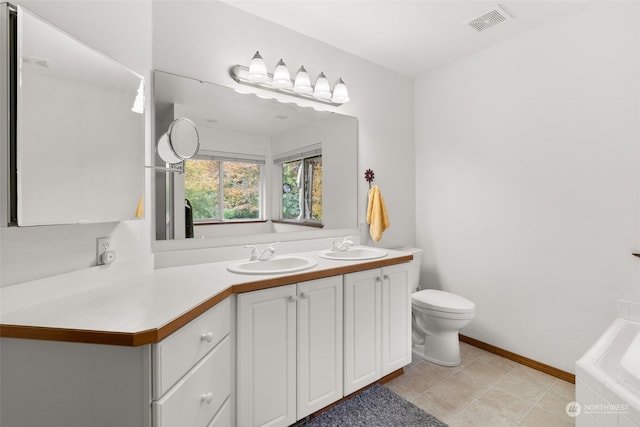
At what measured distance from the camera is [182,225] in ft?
5.91

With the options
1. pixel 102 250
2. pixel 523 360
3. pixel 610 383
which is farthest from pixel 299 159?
pixel 523 360

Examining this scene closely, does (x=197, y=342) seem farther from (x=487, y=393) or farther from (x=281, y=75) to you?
(x=487, y=393)

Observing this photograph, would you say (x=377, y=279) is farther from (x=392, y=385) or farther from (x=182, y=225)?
(x=182, y=225)

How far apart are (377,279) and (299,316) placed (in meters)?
0.59

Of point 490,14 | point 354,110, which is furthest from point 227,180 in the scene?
point 490,14

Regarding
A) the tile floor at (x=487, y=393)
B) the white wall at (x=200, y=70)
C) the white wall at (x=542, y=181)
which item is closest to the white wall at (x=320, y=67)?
the white wall at (x=200, y=70)

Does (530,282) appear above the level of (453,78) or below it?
below

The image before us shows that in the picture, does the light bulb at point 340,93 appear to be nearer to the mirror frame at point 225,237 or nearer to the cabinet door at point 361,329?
the mirror frame at point 225,237

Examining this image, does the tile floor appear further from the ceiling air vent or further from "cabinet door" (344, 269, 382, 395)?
the ceiling air vent

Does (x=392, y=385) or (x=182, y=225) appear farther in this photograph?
(x=392, y=385)

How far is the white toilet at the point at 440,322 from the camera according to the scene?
225 centimetres

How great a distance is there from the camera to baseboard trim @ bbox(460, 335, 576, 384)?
214cm

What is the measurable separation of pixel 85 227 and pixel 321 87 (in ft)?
5.68

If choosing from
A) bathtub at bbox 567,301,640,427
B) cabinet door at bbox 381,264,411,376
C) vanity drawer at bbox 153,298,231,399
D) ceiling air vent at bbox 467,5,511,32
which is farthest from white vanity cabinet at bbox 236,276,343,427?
ceiling air vent at bbox 467,5,511,32
